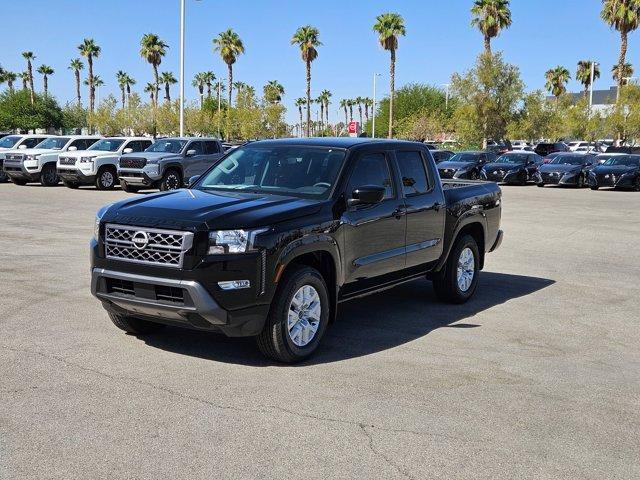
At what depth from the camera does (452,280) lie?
854 cm

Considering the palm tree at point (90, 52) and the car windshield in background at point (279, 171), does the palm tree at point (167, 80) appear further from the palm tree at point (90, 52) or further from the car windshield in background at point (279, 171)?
the car windshield in background at point (279, 171)

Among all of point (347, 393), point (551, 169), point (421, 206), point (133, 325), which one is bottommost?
point (347, 393)

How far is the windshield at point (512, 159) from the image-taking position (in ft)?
115

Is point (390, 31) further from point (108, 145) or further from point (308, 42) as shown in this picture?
point (108, 145)

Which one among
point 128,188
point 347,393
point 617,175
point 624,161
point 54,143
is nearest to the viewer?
point 347,393

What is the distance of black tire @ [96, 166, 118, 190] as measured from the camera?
2702 centimetres

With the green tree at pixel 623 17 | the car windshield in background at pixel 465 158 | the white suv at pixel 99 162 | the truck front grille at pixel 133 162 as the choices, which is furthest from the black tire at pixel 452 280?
the green tree at pixel 623 17

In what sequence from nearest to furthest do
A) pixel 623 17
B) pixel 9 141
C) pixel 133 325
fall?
pixel 133 325 → pixel 9 141 → pixel 623 17

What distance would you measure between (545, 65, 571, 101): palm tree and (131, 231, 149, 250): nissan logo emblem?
90.7m

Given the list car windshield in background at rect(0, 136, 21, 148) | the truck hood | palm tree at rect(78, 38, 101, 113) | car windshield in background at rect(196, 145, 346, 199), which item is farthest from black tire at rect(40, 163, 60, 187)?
palm tree at rect(78, 38, 101, 113)

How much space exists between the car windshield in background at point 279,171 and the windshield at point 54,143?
23.6 m

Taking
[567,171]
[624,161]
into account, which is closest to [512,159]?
[567,171]

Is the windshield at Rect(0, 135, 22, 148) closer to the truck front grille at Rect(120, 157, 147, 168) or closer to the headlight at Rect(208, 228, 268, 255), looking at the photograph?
the truck front grille at Rect(120, 157, 147, 168)

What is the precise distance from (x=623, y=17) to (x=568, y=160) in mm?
27364
